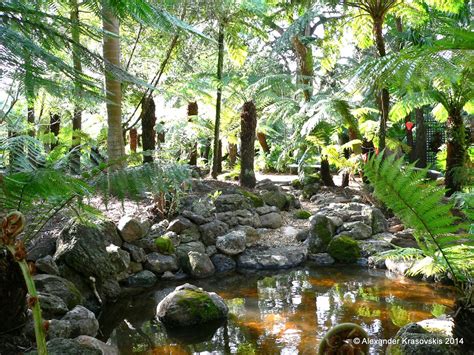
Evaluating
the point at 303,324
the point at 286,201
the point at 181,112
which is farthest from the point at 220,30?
the point at 303,324

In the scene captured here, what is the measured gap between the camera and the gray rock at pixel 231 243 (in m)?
5.24

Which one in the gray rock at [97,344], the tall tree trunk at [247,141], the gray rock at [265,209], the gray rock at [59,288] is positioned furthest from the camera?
the tall tree trunk at [247,141]

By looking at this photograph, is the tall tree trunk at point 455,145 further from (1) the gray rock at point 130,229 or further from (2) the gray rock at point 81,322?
(2) the gray rock at point 81,322

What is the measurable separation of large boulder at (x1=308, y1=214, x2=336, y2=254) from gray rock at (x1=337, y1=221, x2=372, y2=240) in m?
0.19

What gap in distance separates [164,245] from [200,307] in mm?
1538

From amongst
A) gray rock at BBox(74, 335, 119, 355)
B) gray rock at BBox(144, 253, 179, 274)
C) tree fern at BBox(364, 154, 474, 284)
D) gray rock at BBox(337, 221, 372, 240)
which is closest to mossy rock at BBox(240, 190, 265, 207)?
gray rock at BBox(337, 221, 372, 240)

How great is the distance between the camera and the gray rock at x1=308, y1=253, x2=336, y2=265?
5.25 m

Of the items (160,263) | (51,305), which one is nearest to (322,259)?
(160,263)

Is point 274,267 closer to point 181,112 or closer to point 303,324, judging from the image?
point 303,324

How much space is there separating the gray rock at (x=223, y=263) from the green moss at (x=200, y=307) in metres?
1.45

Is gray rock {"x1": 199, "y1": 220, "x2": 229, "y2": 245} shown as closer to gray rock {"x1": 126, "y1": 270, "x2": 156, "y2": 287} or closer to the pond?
the pond

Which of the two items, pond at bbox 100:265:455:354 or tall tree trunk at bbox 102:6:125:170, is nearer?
pond at bbox 100:265:455:354

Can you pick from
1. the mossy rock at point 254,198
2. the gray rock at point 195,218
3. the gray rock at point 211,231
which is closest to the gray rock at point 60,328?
the gray rock at point 211,231

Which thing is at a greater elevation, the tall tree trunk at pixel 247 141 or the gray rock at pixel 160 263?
the tall tree trunk at pixel 247 141
